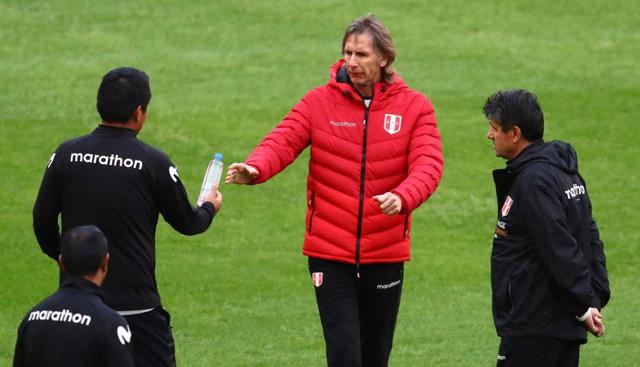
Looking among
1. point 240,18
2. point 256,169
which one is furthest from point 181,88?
point 256,169

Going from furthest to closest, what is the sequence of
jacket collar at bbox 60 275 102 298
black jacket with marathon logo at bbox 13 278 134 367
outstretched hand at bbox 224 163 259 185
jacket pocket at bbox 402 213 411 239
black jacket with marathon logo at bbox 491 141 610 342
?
jacket pocket at bbox 402 213 411 239
outstretched hand at bbox 224 163 259 185
black jacket with marathon logo at bbox 491 141 610 342
jacket collar at bbox 60 275 102 298
black jacket with marathon logo at bbox 13 278 134 367

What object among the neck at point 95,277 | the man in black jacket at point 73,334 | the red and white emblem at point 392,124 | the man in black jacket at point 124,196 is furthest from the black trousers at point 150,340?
the red and white emblem at point 392,124

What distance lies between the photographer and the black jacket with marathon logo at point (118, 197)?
670cm

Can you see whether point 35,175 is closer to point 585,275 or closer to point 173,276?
point 173,276

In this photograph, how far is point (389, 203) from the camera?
712 centimetres

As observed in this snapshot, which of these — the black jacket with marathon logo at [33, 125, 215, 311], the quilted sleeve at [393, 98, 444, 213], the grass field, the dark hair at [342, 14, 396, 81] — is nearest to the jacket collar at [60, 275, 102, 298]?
the black jacket with marathon logo at [33, 125, 215, 311]

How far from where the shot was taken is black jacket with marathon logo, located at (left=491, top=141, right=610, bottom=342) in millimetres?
6824

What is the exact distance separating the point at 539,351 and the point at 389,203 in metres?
1.05

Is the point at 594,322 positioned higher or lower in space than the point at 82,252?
lower

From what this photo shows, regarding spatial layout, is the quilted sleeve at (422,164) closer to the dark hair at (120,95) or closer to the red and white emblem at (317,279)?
the red and white emblem at (317,279)

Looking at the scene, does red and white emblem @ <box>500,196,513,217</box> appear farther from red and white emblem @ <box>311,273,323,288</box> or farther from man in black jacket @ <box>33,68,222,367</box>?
man in black jacket @ <box>33,68,222,367</box>

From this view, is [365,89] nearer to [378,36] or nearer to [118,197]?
[378,36]

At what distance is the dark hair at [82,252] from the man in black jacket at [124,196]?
71 centimetres

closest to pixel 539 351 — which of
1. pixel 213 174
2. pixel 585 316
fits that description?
pixel 585 316
